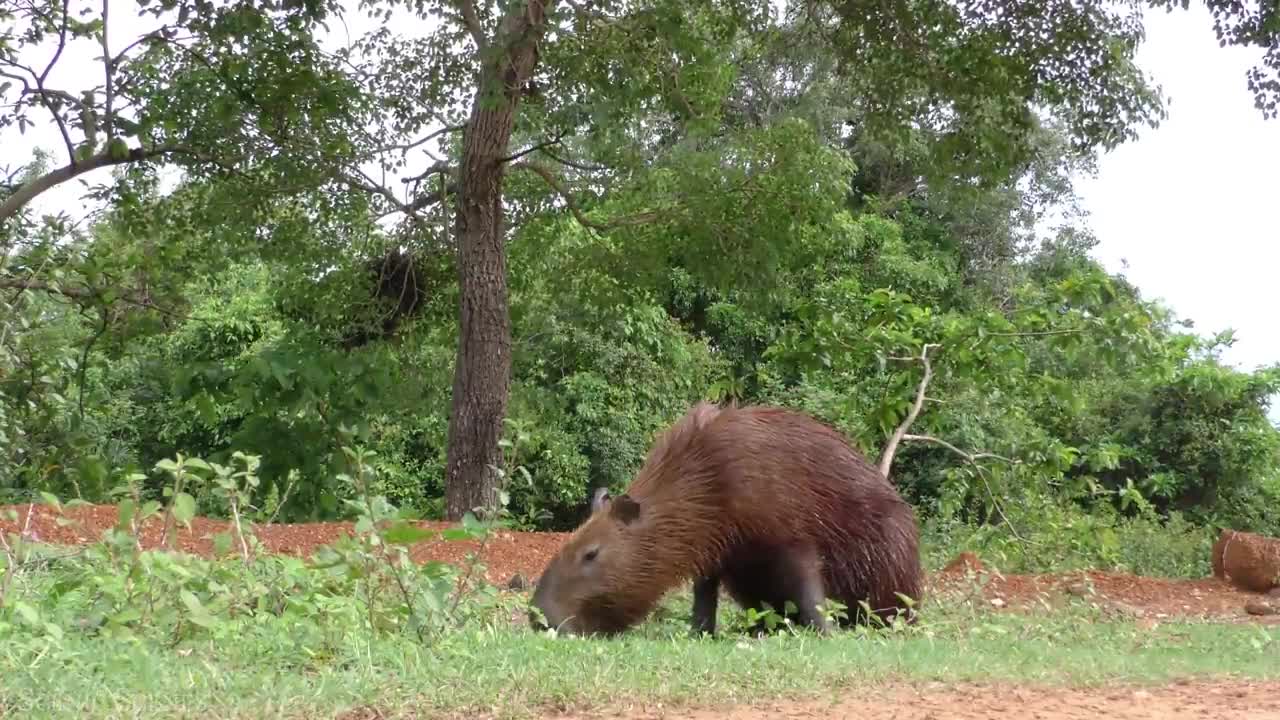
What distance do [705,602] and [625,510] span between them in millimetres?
736

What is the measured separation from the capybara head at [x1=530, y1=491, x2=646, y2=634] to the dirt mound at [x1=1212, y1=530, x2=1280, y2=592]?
245 inches

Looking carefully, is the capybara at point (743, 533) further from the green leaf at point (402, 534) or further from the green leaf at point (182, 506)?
the green leaf at point (182, 506)

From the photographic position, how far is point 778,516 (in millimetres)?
6016

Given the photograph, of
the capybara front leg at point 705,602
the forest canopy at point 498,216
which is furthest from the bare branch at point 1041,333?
the capybara front leg at point 705,602

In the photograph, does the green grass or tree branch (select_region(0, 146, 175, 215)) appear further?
tree branch (select_region(0, 146, 175, 215))

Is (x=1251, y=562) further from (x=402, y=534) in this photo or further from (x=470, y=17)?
(x=402, y=534)

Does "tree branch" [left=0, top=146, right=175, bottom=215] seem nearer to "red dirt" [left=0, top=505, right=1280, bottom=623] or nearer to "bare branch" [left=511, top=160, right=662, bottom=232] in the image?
"red dirt" [left=0, top=505, right=1280, bottom=623]

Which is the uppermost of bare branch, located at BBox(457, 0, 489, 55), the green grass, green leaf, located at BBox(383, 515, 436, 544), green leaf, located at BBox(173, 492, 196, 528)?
bare branch, located at BBox(457, 0, 489, 55)

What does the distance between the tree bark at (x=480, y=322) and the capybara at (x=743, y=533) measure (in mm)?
3923

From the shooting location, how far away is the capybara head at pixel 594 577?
555cm

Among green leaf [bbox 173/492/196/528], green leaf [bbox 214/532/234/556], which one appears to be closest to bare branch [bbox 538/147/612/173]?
green leaf [bbox 214/532/234/556]

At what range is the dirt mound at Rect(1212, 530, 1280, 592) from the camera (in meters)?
9.87

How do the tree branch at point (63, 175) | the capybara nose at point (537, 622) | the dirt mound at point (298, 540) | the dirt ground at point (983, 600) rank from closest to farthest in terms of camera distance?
the dirt ground at point (983, 600) → the capybara nose at point (537, 622) → the dirt mound at point (298, 540) → the tree branch at point (63, 175)

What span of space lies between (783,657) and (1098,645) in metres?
2.02
